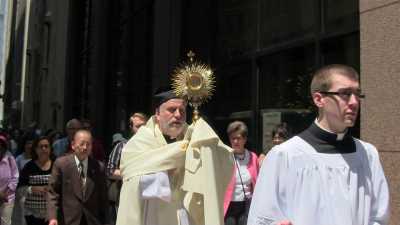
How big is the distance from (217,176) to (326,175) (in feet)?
4.71

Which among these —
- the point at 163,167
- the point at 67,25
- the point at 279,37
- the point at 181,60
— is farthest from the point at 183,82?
the point at 67,25

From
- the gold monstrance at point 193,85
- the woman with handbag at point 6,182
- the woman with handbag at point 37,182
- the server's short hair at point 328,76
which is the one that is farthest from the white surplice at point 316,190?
the woman with handbag at point 6,182

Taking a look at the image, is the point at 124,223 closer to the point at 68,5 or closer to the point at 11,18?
the point at 68,5

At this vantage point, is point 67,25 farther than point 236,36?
Yes

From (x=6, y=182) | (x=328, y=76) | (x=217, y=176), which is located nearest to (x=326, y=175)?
(x=328, y=76)

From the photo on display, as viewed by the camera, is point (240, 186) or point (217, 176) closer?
point (217, 176)

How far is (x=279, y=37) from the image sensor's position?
9719 mm

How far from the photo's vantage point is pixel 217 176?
4.55 metres

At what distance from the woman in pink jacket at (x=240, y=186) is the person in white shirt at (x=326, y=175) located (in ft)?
11.3

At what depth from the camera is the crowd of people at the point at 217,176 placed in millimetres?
3244

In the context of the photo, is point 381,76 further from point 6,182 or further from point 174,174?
point 6,182

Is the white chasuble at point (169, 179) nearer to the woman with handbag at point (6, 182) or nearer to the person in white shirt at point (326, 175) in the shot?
the person in white shirt at point (326, 175)

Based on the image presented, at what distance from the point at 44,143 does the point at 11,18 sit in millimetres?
65722

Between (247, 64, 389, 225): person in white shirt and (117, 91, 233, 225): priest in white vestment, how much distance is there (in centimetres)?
116
